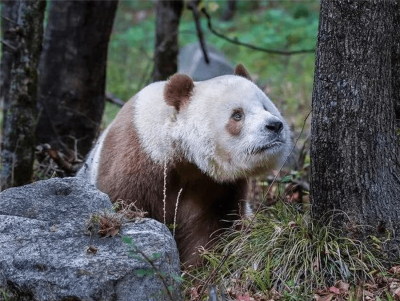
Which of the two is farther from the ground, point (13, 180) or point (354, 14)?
point (354, 14)

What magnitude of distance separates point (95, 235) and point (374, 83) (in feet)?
6.31

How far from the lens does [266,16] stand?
1905 centimetres

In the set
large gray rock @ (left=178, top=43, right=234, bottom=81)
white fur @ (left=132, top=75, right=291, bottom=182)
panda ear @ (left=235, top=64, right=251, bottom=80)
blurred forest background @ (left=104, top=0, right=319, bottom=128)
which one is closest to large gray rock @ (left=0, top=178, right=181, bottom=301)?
white fur @ (left=132, top=75, right=291, bottom=182)

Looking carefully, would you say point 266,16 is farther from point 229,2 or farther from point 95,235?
point 95,235

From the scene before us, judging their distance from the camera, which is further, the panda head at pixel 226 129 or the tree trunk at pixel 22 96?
the tree trunk at pixel 22 96

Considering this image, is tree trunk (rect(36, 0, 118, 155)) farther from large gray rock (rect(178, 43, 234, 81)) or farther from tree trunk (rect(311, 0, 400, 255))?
tree trunk (rect(311, 0, 400, 255))

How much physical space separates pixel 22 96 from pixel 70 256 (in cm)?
261

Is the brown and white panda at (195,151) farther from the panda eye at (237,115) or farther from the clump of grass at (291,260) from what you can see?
the clump of grass at (291,260)

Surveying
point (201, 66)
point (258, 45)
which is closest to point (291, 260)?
point (201, 66)

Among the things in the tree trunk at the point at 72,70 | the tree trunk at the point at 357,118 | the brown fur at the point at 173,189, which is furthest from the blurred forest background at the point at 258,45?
the tree trunk at the point at 357,118

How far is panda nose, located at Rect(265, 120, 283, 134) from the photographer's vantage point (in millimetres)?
5055

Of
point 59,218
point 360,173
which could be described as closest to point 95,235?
point 59,218

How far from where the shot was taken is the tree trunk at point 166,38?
8766mm

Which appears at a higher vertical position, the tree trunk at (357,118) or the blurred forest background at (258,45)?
the tree trunk at (357,118)
